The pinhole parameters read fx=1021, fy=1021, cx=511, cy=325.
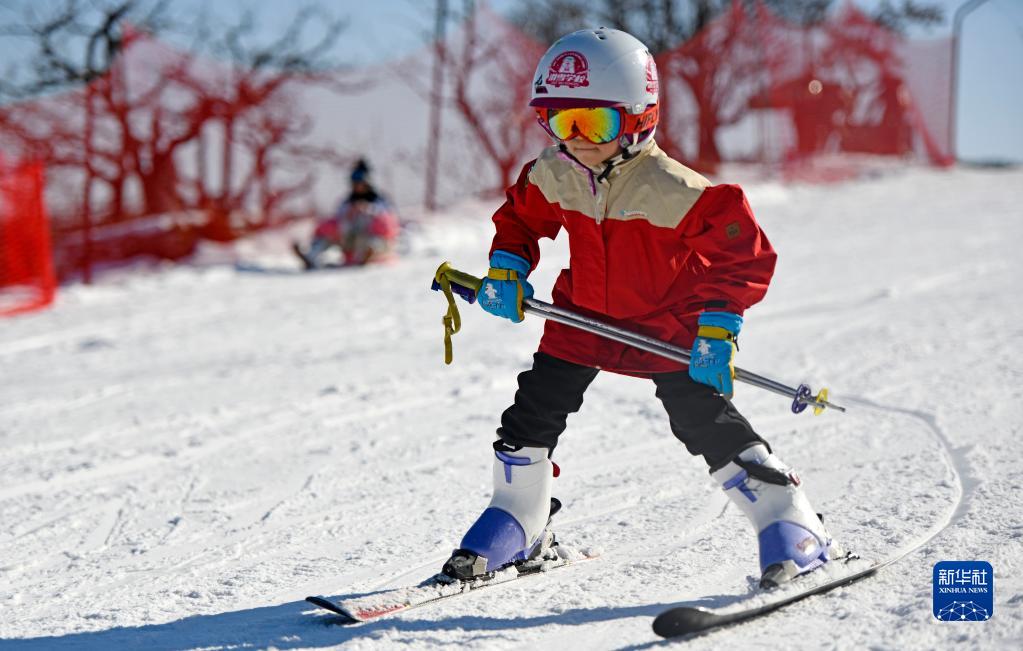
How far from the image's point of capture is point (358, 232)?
10.7 metres

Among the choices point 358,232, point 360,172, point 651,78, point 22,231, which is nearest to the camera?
point 651,78

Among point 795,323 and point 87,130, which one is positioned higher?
point 87,130

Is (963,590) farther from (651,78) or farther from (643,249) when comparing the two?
(651,78)

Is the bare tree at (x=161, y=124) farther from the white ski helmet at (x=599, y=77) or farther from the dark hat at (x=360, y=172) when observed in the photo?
the white ski helmet at (x=599, y=77)

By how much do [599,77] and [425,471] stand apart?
6.92 ft

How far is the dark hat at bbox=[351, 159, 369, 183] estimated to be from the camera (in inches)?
434

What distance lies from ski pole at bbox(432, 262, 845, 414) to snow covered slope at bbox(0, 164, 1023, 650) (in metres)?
0.56

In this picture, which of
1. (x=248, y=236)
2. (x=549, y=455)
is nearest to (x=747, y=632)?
(x=549, y=455)

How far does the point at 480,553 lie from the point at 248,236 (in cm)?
994

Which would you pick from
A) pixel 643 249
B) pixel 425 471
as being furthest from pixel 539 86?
pixel 425 471

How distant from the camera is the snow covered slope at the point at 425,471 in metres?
2.84

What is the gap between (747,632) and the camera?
105 inches

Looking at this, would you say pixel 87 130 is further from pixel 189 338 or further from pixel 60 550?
pixel 60 550

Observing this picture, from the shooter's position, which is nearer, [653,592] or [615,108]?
[615,108]
